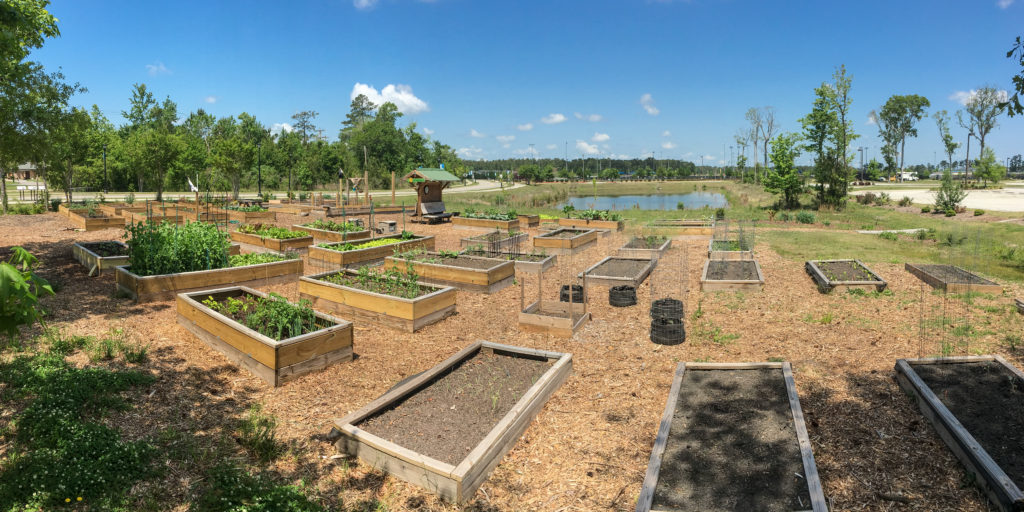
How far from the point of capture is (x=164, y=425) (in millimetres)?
4336

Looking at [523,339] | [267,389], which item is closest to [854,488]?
[523,339]

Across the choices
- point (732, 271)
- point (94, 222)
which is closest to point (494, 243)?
point (732, 271)

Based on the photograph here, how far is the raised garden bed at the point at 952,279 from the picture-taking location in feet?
29.8

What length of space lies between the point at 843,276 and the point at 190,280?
1183cm

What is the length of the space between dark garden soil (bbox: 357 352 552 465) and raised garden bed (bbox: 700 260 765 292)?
5.42 meters

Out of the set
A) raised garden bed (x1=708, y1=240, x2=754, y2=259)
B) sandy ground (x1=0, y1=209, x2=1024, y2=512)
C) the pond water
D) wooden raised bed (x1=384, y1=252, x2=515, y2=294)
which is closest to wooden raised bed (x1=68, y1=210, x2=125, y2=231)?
sandy ground (x1=0, y1=209, x2=1024, y2=512)

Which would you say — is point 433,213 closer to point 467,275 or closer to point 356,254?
point 356,254

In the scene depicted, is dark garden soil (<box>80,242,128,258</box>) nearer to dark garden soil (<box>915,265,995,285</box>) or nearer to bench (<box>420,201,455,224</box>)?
bench (<box>420,201,455,224</box>)

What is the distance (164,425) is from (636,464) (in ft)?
12.8

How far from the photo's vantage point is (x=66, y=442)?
371 cm

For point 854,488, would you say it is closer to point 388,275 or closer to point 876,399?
point 876,399

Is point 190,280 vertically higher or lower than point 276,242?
lower

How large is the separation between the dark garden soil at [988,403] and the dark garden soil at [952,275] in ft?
14.1

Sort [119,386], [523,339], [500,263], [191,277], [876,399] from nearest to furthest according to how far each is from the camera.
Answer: [119,386], [876,399], [523,339], [191,277], [500,263]
